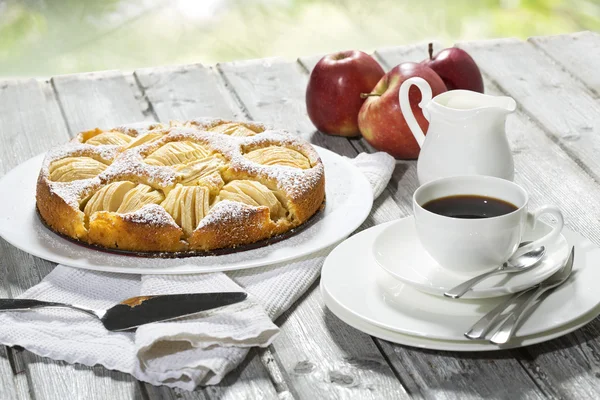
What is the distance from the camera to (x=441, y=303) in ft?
3.50

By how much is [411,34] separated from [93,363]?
3578 millimetres

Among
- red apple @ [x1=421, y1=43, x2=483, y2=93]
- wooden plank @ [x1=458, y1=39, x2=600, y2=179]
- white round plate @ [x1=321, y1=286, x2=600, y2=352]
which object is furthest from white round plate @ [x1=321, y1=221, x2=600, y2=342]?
red apple @ [x1=421, y1=43, x2=483, y2=93]

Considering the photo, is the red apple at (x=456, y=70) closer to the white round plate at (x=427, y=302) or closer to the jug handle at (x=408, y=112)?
the jug handle at (x=408, y=112)

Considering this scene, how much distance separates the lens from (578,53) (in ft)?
7.17

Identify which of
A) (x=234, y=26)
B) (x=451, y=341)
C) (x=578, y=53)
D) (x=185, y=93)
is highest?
(x=451, y=341)

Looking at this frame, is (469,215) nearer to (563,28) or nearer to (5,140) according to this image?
(5,140)

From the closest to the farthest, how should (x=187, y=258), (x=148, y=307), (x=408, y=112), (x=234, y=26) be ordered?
(x=148, y=307) < (x=187, y=258) < (x=408, y=112) < (x=234, y=26)

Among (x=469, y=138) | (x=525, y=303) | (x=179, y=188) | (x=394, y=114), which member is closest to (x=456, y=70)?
(x=394, y=114)

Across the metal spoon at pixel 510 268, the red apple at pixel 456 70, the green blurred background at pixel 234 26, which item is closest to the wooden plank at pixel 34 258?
the metal spoon at pixel 510 268

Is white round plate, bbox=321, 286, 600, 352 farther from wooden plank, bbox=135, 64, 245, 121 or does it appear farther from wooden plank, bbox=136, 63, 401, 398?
wooden plank, bbox=135, 64, 245, 121

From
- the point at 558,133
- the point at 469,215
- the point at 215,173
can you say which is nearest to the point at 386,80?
the point at 558,133

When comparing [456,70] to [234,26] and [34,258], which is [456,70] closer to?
[34,258]

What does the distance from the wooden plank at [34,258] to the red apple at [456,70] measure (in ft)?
2.70

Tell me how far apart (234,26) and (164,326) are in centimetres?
350
